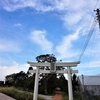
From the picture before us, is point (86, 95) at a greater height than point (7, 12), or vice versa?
point (7, 12)

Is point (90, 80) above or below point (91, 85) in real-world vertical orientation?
above

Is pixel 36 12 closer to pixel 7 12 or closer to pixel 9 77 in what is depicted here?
pixel 7 12

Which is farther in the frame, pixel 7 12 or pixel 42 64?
pixel 42 64

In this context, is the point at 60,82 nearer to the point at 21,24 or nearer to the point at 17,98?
the point at 17,98

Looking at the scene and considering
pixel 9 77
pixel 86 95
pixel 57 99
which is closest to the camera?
pixel 57 99

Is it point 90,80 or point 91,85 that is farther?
point 90,80

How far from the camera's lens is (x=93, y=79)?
2009 cm

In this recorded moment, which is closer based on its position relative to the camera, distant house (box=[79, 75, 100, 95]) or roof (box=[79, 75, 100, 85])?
distant house (box=[79, 75, 100, 95])

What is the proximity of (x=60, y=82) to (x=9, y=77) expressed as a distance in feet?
41.2

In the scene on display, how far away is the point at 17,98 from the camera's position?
47.2 feet

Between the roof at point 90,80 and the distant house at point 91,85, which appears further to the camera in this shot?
the roof at point 90,80

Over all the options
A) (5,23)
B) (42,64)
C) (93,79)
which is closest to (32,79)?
(93,79)

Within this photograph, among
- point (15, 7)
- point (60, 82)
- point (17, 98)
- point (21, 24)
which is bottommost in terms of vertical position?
point (17, 98)

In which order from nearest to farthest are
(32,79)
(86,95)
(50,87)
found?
(86,95) → (32,79) → (50,87)
